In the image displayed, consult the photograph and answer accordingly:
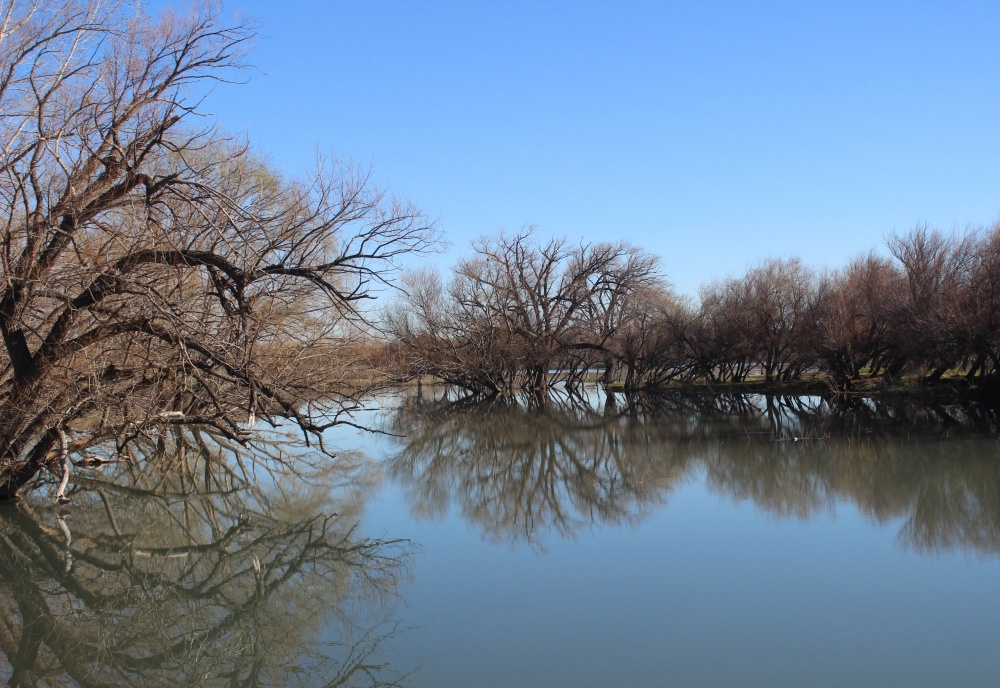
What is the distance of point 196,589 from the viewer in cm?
727

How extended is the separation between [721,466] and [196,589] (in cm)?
862

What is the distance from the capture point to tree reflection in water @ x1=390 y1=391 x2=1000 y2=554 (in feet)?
31.6

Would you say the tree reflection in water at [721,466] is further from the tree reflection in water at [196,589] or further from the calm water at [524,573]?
the tree reflection in water at [196,589]

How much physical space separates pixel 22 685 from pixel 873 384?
27.0 meters

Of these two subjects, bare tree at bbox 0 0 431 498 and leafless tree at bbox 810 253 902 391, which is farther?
leafless tree at bbox 810 253 902 391

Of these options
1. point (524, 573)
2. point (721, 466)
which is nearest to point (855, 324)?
point (721, 466)

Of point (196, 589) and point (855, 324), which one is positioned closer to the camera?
point (196, 589)

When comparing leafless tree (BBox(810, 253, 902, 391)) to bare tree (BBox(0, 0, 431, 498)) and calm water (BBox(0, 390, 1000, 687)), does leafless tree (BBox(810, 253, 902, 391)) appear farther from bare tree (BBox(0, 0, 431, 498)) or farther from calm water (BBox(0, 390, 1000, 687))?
bare tree (BBox(0, 0, 431, 498))

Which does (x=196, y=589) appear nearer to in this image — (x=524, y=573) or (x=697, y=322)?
(x=524, y=573)

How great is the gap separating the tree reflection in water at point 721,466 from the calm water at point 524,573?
0.08 meters

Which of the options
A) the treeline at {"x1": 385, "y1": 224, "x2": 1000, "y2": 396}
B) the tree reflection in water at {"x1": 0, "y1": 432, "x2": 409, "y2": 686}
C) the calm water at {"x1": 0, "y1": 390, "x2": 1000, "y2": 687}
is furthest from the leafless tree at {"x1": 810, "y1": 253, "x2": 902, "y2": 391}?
the tree reflection in water at {"x1": 0, "y1": 432, "x2": 409, "y2": 686}

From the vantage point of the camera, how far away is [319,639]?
5828 millimetres

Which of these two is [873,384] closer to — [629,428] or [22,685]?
[629,428]

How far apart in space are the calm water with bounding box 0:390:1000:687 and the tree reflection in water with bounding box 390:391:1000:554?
0.27ft
